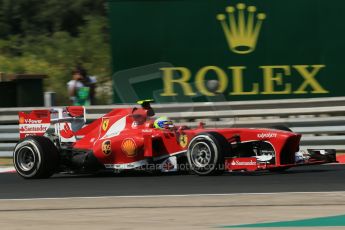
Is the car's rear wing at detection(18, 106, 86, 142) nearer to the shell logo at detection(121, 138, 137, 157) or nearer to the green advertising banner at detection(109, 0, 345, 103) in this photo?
the shell logo at detection(121, 138, 137, 157)

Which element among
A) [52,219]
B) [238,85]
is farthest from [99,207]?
[238,85]

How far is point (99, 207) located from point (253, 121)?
18.9 ft

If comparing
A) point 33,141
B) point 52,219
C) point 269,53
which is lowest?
point 52,219

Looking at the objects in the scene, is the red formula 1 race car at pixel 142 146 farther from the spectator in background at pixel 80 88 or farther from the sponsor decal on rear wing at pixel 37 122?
the spectator in background at pixel 80 88

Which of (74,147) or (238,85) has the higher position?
(238,85)

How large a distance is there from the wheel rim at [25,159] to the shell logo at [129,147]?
133 cm

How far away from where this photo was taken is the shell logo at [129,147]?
10.7 m

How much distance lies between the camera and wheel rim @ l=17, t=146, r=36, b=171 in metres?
11.3

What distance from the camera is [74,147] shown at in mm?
11352

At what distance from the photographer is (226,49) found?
14.5 meters

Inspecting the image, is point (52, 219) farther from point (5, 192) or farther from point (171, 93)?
point (171, 93)

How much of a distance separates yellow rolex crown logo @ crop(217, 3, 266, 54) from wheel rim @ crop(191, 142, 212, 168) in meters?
4.55

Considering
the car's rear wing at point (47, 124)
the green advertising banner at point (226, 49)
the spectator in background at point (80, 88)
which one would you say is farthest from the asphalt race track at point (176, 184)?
the spectator in background at point (80, 88)

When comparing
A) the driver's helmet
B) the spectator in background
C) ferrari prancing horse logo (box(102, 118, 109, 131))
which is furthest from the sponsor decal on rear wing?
the spectator in background
